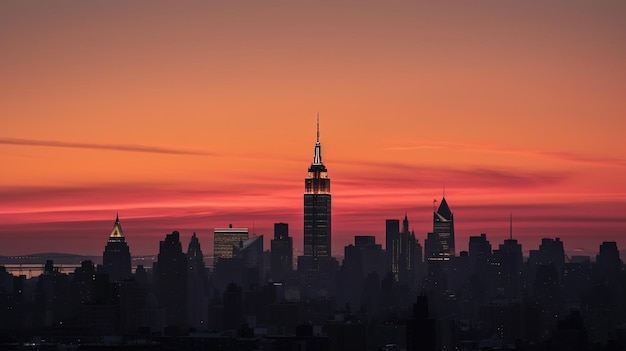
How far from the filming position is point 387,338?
193 m

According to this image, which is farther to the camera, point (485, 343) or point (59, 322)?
point (59, 322)

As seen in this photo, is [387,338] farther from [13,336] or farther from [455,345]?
[13,336]

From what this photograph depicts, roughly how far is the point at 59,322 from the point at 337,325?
3561cm

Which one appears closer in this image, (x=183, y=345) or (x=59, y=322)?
(x=183, y=345)

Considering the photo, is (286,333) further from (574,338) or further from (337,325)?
(574,338)

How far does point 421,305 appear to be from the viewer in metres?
186

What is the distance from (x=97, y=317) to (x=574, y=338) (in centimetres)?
5579

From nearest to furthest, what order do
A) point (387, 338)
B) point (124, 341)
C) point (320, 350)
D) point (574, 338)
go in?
point (124, 341)
point (320, 350)
point (574, 338)
point (387, 338)

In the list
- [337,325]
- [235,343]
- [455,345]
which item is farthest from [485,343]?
[235,343]

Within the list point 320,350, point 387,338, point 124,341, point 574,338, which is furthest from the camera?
point 387,338

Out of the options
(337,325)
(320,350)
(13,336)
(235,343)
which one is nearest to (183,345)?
(235,343)

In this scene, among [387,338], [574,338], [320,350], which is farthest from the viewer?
[387,338]

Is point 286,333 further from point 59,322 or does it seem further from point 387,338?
point 59,322

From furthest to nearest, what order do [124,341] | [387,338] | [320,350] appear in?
[387,338], [320,350], [124,341]
